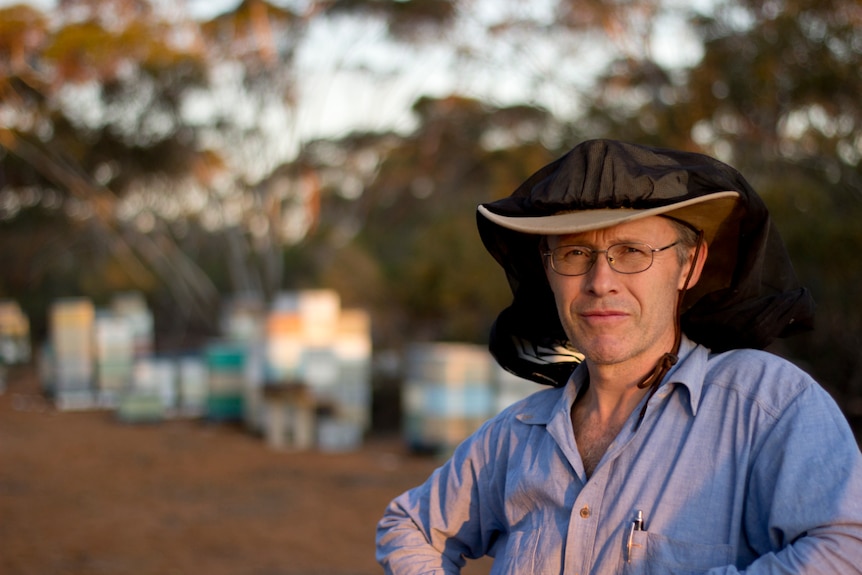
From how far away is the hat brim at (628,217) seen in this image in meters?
1.77

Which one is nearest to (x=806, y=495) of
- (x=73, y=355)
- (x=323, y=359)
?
(x=323, y=359)

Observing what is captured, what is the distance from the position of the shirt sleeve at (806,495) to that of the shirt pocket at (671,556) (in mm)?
57

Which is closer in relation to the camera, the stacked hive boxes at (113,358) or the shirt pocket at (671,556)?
the shirt pocket at (671,556)

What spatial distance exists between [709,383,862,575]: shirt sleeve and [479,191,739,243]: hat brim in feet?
1.31

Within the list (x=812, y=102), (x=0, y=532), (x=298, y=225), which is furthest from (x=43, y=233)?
(x=812, y=102)

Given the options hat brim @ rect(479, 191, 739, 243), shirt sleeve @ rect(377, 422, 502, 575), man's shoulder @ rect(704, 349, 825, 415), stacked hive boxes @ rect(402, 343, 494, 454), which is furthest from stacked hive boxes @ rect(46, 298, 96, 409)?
man's shoulder @ rect(704, 349, 825, 415)

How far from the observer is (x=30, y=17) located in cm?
1964

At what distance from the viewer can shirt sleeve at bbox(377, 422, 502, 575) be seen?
2.06 m

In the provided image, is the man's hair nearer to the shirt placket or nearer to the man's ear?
the man's ear

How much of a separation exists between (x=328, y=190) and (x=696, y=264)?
980 inches

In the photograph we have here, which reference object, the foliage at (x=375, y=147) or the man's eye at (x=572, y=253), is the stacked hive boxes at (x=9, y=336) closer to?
the foliage at (x=375, y=147)

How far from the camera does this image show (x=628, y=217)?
1.76 metres

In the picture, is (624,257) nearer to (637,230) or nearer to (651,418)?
(637,230)

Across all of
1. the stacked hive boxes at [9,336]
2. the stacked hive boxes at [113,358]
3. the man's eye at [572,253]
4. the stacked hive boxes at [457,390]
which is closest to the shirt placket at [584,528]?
the man's eye at [572,253]
